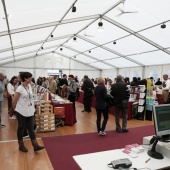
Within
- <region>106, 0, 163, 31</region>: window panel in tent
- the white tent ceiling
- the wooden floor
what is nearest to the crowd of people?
the wooden floor

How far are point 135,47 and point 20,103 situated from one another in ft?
29.3

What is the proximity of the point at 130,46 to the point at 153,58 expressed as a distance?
77.6 inches

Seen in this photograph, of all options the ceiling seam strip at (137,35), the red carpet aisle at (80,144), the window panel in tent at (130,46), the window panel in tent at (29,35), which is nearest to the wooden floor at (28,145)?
the red carpet aisle at (80,144)

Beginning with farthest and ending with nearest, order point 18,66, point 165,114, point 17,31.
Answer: point 18,66, point 17,31, point 165,114

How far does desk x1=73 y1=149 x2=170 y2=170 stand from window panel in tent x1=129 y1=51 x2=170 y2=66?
9669mm

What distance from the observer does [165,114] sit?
1958 mm

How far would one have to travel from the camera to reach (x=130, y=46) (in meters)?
10.9

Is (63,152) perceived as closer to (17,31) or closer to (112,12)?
(17,31)

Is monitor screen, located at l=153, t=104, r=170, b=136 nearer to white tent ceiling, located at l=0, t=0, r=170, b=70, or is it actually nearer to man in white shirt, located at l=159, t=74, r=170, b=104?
white tent ceiling, located at l=0, t=0, r=170, b=70

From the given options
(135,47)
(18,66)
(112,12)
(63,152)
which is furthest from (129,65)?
(63,152)

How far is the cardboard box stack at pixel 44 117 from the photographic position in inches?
187

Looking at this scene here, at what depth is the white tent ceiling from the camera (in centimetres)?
556

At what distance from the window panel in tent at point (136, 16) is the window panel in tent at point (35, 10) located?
196 centimetres

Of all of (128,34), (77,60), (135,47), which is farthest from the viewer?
(77,60)
